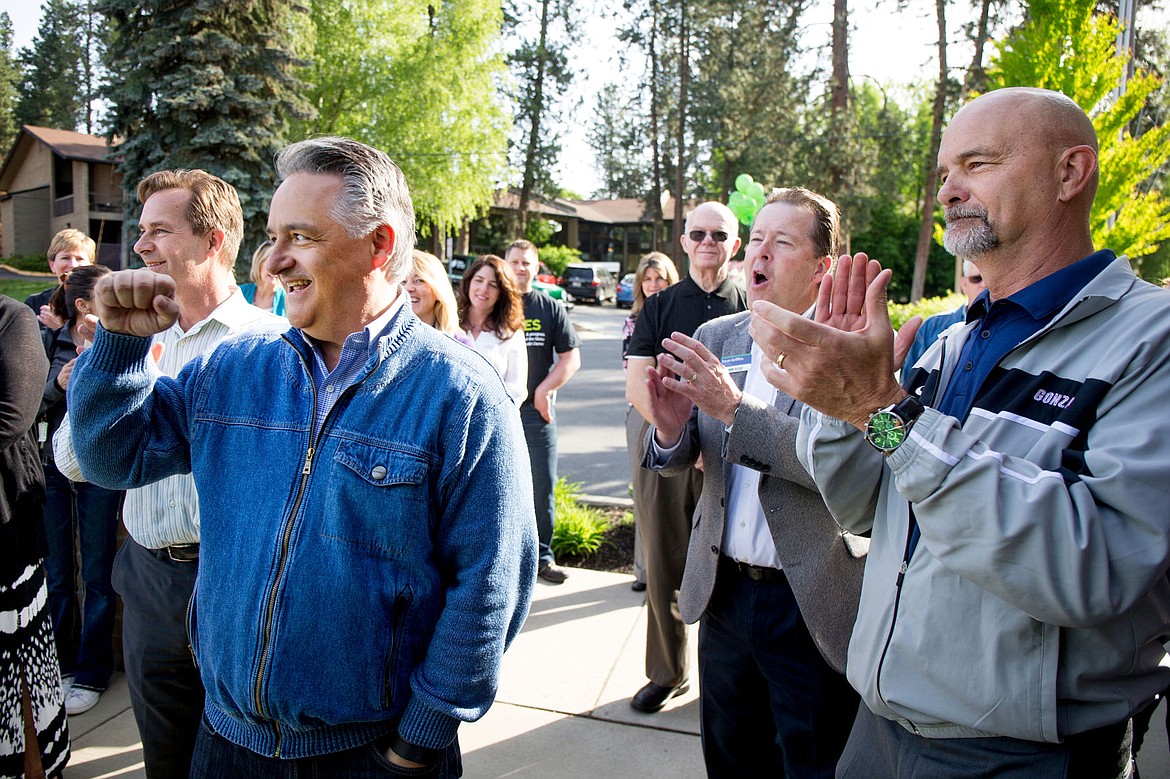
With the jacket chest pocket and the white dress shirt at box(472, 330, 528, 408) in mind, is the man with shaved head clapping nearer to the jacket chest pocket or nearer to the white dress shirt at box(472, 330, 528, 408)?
the jacket chest pocket

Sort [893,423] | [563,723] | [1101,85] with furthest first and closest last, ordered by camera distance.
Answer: [1101,85], [563,723], [893,423]

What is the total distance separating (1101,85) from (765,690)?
11.2 meters

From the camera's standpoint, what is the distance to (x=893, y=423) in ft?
5.00

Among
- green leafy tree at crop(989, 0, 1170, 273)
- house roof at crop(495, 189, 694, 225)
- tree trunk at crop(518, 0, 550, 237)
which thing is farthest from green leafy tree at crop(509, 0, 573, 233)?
green leafy tree at crop(989, 0, 1170, 273)

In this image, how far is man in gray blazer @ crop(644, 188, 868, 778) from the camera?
2.40 metres

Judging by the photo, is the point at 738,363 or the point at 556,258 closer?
the point at 738,363

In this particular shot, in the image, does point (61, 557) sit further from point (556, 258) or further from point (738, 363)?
point (556, 258)

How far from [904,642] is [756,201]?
7.76 metres

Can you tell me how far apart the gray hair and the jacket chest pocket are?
21.2 inches

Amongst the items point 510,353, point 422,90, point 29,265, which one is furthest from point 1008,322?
point 29,265

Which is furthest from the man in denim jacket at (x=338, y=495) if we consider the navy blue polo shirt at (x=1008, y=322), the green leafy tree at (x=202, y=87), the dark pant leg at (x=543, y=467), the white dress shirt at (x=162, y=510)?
the green leafy tree at (x=202, y=87)

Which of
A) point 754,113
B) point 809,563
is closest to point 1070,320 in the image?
point 809,563

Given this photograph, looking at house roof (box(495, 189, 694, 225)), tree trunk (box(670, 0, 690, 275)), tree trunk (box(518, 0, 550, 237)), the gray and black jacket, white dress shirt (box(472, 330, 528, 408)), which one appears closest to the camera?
the gray and black jacket

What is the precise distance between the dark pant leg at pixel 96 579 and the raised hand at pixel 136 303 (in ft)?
8.28
